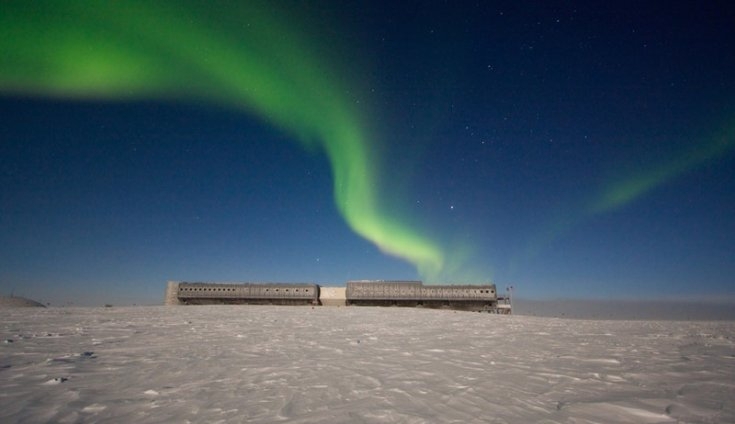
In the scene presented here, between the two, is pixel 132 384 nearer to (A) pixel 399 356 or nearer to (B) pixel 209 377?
(B) pixel 209 377

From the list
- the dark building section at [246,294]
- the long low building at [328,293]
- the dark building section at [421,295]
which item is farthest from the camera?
the dark building section at [246,294]

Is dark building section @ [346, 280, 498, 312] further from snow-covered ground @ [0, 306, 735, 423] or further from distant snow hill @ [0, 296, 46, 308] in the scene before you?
snow-covered ground @ [0, 306, 735, 423]

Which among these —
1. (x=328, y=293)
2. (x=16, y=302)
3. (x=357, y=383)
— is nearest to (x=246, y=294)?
(x=328, y=293)

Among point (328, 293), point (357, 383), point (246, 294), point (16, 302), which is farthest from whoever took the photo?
point (328, 293)

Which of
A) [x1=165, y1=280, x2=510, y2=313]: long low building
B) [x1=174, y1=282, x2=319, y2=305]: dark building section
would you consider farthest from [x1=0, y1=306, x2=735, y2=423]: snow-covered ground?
[x1=174, y1=282, x2=319, y2=305]: dark building section

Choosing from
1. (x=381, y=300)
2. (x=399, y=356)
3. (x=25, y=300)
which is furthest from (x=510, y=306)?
(x=25, y=300)

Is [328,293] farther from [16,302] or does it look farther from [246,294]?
[16,302]

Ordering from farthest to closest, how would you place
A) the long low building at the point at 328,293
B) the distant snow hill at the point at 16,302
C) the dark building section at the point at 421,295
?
the long low building at the point at 328,293 → the dark building section at the point at 421,295 → the distant snow hill at the point at 16,302

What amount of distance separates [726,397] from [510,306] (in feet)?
161

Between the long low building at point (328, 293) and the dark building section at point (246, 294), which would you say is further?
the dark building section at point (246, 294)

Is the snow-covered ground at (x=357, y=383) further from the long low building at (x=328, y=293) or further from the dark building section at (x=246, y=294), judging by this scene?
the dark building section at (x=246, y=294)

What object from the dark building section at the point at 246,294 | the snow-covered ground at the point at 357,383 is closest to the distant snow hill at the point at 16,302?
the dark building section at the point at 246,294

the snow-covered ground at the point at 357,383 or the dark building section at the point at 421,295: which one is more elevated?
the snow-covered ground at the point at 357,383

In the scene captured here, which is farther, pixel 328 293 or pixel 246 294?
pixel 328 293
